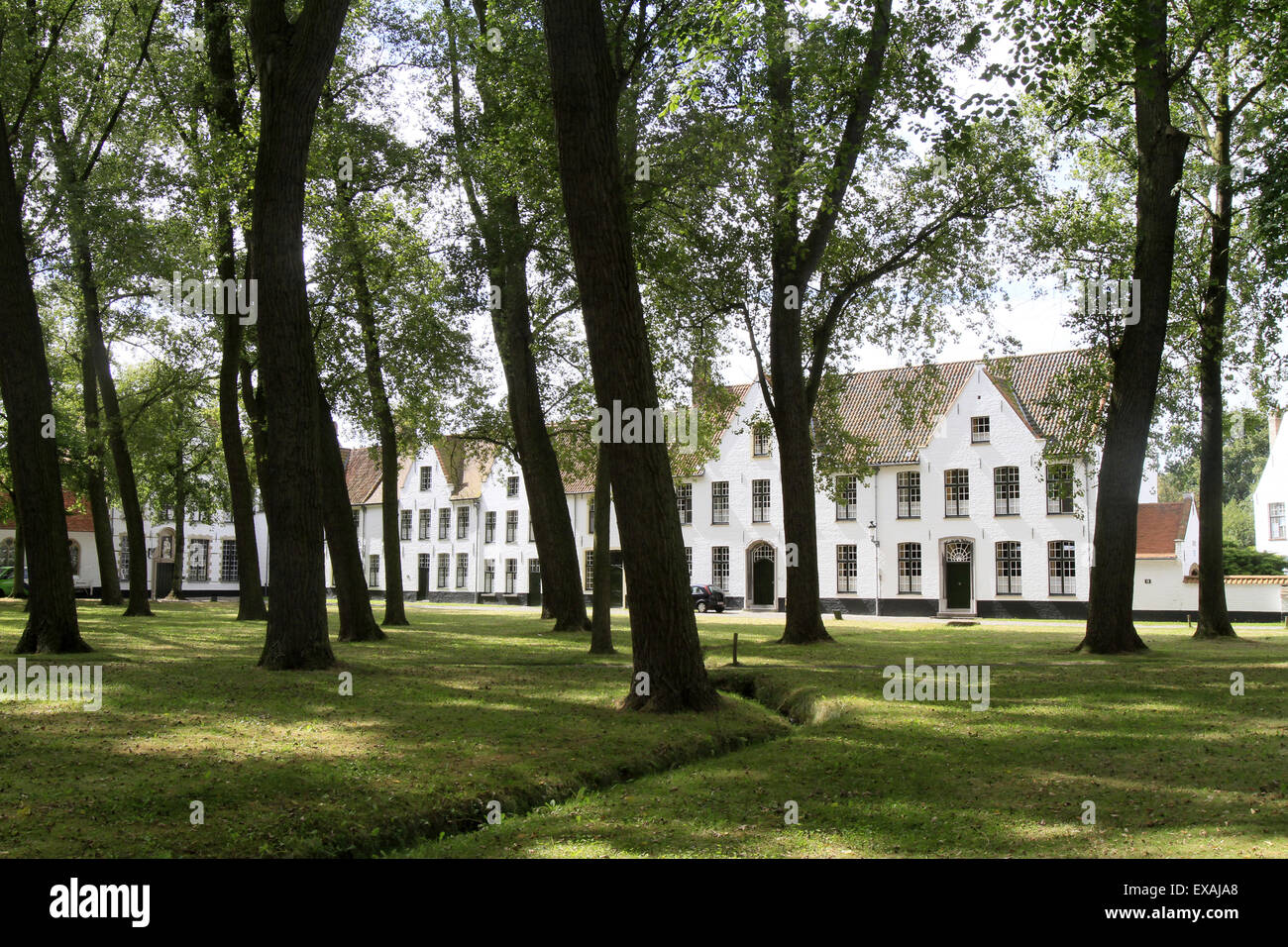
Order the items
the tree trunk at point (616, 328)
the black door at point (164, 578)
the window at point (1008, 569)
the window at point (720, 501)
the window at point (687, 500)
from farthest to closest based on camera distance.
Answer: the black door at point (164, 578) < the window at point (687, 500) < the window at point (720, 501) < the window at point (1008, 569) < the tree trunk at point (616, 328)

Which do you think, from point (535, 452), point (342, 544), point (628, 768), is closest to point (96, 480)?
point (535, 452)

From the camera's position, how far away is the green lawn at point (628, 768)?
627cm

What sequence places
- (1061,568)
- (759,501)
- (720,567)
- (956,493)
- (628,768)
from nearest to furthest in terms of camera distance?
(628,768) < (1061,568) < (956,493) < (759,501) < (720,567)

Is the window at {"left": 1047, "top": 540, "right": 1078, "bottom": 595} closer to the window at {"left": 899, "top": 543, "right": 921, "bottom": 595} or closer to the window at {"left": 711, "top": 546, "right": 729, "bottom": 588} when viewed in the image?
the window at {"left": 899, "top": 543, "right": 921, "bottom": 595}

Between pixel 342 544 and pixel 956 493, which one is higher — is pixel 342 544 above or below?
below

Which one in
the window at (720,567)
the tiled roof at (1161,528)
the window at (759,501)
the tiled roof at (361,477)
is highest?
the tiled roof at (361,477)

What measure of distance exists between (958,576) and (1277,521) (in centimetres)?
1727

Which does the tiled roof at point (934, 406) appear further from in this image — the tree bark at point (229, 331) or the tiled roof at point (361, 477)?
the tiled roof at point (361, 477)

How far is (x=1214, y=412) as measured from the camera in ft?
76.1

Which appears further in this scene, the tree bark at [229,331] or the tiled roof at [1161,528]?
the tiled roof at [1161,528]

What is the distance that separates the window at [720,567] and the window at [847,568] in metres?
6.15

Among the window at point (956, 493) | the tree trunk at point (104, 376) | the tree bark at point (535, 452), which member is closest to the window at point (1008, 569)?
the window at point (956, 493)

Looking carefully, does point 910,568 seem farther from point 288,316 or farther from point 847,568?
point 288,316
